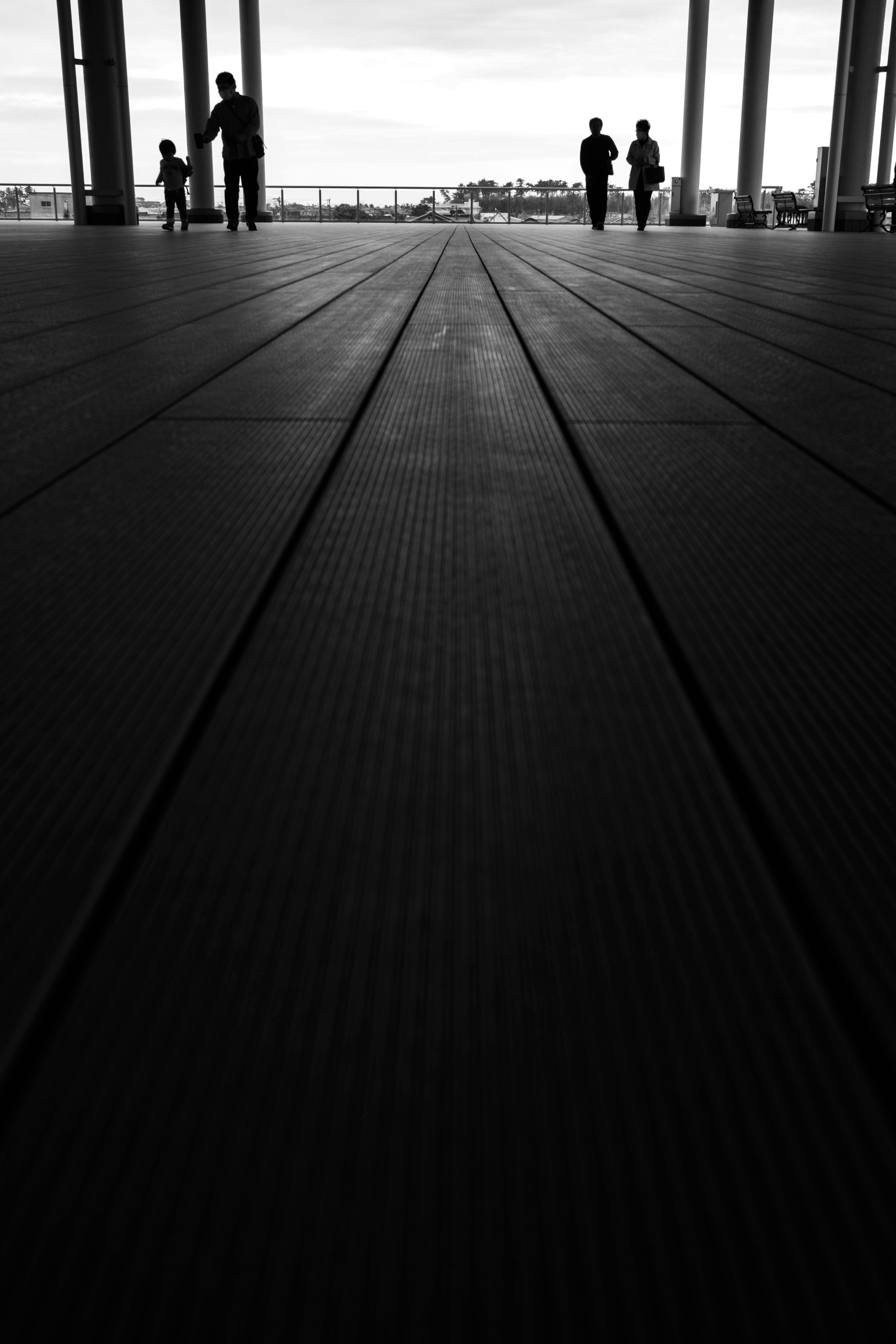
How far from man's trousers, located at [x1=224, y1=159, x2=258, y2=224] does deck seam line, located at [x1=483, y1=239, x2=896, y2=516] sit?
263 inches

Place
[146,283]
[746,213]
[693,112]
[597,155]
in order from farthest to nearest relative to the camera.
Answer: [693,112], [746,213], [597,155], [146,283]

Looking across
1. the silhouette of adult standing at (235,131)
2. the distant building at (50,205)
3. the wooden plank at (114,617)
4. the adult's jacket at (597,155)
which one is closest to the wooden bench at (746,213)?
the adult's jacket at (597,155)

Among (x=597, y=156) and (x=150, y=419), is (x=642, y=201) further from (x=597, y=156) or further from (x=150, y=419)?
(x=150, y=419)

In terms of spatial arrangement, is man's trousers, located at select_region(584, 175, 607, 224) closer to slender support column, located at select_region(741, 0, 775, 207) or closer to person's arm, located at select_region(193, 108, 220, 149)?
person's arm, located at select_region(193, 108, 220, 149)

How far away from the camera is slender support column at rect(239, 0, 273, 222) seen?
51.7 ft

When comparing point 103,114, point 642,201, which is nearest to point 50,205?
point 103,114

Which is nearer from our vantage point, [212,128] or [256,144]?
[212,128]

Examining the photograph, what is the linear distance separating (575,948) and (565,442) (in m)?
0.84

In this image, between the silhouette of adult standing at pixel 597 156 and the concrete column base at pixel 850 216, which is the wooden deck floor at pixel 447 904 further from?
the concrete column base at pixel 850 216

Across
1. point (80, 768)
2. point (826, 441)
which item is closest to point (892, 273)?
point (826, 441)

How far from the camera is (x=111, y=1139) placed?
282 mm

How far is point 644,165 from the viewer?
10.6 metres

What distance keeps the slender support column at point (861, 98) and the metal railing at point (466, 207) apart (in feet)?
25.4

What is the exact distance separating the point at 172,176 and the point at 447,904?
12.9m
